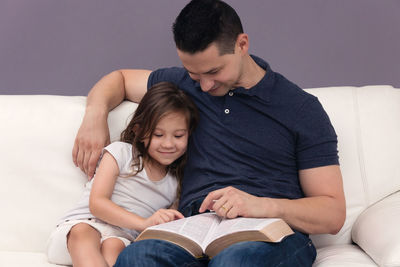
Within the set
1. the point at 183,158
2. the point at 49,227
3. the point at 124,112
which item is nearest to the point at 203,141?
the point at 183,158

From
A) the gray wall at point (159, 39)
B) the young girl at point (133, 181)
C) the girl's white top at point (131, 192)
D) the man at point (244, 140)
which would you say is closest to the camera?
the man at point (244, 140)

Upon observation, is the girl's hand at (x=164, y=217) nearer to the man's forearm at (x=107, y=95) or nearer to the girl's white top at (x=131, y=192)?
the girl's white top at (x=131, y=192)

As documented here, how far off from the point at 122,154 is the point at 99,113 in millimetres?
176

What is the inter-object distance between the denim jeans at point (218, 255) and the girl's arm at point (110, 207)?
172 mm

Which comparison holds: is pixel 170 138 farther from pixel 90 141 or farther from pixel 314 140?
pixel 314 140

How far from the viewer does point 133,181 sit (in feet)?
6.50

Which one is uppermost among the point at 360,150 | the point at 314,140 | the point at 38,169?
the point at 314,140

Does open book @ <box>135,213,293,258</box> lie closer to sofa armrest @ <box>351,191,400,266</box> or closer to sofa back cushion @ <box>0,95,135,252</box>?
sofa armrest @ <box>351,191,400,266</box>

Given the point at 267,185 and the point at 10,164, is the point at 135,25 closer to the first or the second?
the point at 10,164

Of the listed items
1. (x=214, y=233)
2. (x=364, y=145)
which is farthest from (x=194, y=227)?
(x=364, y=145)

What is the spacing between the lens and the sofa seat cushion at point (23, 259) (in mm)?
1887

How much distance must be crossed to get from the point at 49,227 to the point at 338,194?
0.98m

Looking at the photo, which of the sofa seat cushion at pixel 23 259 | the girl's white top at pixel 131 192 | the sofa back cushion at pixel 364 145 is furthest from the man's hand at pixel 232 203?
the sofa seat cushion at pixel 23 259

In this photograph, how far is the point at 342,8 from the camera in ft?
8.96
